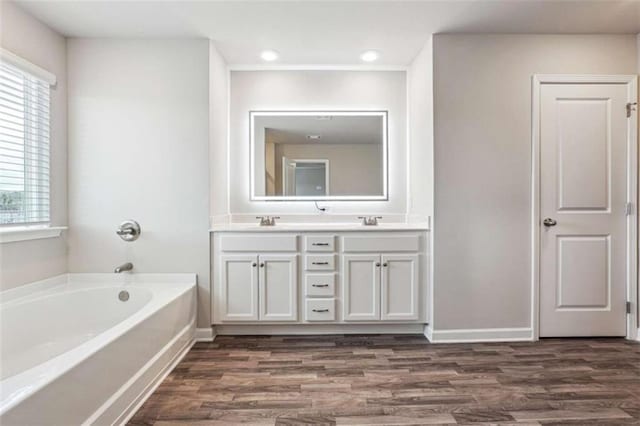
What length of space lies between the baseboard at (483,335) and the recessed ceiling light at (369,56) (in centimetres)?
238

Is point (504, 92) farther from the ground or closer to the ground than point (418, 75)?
closer to the ground

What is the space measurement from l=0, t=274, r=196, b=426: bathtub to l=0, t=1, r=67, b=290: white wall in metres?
0.13

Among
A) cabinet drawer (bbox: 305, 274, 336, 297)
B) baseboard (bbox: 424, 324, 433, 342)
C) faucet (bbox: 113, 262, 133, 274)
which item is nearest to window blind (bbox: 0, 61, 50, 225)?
faucet (bbox: 113, 262, 133, 274)

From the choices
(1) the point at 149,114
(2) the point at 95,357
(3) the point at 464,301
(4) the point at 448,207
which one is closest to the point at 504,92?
(4) the point at 448,207

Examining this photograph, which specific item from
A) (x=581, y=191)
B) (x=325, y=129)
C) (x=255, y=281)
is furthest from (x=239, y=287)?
(x=581, y=191)

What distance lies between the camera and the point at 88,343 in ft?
5.25

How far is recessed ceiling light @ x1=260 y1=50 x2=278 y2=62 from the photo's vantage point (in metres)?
3.01

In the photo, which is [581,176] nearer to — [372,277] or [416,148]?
[416,148]

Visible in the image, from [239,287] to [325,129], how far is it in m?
1.69

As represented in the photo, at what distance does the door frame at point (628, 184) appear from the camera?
2.74m

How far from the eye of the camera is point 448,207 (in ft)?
8.98

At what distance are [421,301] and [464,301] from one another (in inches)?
12.9

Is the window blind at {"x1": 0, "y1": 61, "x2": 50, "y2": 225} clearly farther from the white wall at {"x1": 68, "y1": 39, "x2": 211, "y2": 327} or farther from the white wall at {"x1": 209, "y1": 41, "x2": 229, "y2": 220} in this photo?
the white wall at {"x1": 209, "y1": 41, "x2": 229, "y2": 220}

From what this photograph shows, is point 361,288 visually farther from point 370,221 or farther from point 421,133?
point 421,133
